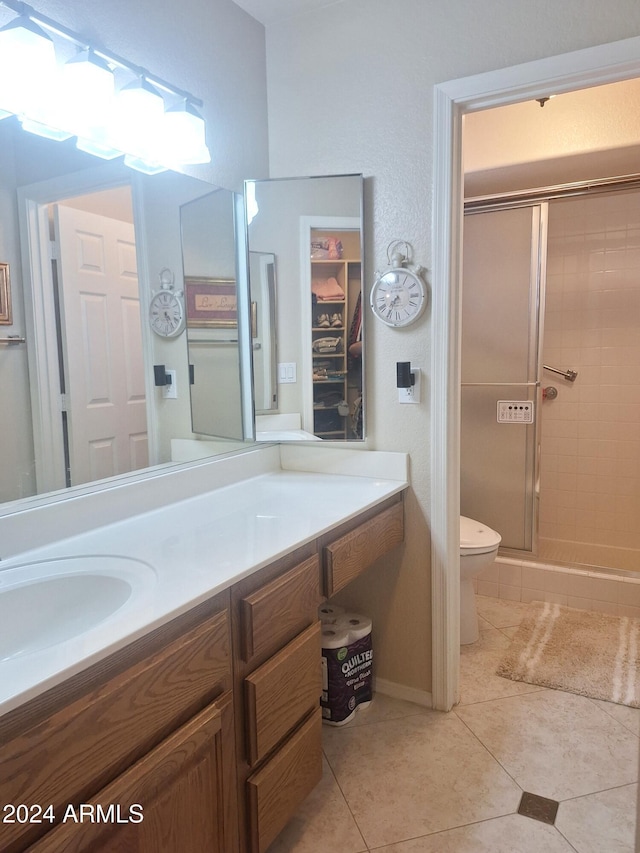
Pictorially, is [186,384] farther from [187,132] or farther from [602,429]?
[602,429]

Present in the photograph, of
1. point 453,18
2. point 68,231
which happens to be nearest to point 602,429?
point 453,18

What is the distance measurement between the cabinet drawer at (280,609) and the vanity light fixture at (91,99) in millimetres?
1201

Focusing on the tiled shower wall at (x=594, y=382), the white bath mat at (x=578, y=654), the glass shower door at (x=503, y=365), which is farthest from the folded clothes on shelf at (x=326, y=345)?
the tiled shower wall at (x=594, y=382)

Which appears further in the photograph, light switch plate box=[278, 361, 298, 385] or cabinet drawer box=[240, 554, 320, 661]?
light switch plate box=[278, 361, 298, 385]

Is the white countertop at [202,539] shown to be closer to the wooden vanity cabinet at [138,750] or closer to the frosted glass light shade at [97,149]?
the wooden vanity cabinet at [138,750]

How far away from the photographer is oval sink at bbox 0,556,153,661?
1.08m

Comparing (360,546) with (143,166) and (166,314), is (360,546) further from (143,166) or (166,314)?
(143,166)

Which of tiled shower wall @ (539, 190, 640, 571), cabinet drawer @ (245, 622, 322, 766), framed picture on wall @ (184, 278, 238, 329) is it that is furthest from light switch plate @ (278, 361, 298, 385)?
tiled shower wall @ (539, 190, 640, 571)

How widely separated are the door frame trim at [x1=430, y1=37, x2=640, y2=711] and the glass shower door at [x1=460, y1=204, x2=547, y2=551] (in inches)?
44.6

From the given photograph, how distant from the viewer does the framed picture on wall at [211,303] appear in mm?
1877

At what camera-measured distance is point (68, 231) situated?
1435 millimetres

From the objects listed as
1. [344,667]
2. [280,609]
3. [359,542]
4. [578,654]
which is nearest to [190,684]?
[280,609]

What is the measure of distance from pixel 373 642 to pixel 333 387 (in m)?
0.97

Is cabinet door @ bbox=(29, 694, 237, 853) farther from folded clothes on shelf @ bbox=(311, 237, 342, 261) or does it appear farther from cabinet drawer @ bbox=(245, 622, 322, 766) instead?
folded clothes on shelf @ bbox=(311, 237, 342, 261)
